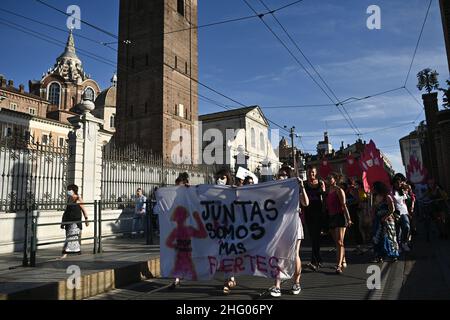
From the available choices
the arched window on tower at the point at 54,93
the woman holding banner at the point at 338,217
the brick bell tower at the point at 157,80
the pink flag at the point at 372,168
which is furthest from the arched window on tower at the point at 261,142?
the woman holding banner at the point at 338,217

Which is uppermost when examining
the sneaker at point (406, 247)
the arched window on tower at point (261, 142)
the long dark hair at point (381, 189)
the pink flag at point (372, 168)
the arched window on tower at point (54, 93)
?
the arched window on tower at point (54, 93)

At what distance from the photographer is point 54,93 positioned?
232 ft

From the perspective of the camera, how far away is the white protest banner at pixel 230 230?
577 cm

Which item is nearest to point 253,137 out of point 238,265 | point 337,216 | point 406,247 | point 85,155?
point 85,155

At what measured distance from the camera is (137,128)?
127 ft

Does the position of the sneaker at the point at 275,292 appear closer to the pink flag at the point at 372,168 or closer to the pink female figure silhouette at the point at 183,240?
the pink female figure silhouette at the point at 183,240

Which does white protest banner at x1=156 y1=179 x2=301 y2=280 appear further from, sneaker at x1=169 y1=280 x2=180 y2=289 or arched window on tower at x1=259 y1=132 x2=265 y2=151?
arched window on tower at x1=259 y1=132 x2=265 y2=151

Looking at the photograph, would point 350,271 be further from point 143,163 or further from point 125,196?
point 143,163

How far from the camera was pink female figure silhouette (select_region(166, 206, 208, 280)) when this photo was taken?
20.3 feet

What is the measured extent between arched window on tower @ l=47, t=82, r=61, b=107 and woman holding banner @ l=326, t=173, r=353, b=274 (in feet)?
239

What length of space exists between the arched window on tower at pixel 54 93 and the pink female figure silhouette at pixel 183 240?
72.3m

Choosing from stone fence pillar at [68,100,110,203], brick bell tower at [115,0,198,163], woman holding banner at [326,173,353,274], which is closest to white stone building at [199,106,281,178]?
brick bell tower at [115,0,198,163]
